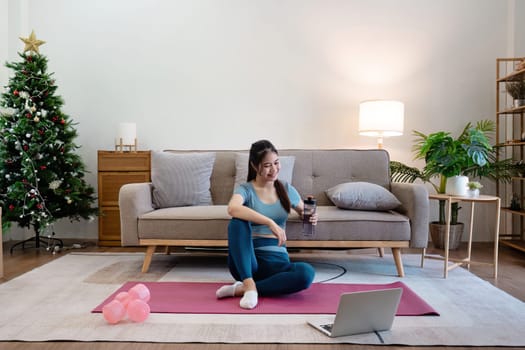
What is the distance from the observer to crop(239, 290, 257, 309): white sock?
2.25 metres

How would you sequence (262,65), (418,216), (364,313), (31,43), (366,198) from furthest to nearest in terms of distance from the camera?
(262,65), (31,43), (366,198), (418,216), (364,313)

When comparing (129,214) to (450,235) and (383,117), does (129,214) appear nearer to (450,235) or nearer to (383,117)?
(383,117)

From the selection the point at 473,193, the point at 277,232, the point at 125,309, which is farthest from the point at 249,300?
the point at 473,193

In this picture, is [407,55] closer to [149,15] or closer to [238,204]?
[149,15]

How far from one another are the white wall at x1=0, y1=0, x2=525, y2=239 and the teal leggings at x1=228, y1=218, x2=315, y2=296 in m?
2.18

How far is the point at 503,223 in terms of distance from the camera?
4414mm

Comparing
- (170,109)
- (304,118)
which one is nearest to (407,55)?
(304,118)

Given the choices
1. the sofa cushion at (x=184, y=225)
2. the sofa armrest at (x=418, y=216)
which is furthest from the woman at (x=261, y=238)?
the sofa armrest at (x=418, y=216)

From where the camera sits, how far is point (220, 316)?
85.9 inches

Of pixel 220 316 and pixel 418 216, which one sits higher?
pixel 418 216

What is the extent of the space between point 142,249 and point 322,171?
63.3 inches

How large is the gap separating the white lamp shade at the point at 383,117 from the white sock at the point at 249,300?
2.16 meters

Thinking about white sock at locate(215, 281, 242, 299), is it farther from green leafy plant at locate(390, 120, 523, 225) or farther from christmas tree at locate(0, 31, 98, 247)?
christmas tree at locate(0, 31, 98, 247)

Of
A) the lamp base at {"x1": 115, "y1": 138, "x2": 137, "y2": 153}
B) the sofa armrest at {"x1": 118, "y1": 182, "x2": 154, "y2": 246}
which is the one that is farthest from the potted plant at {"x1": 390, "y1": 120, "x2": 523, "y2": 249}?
the lamp base at {"x1": 115, "y1": 138, "x2": 137, "y2": 153}
